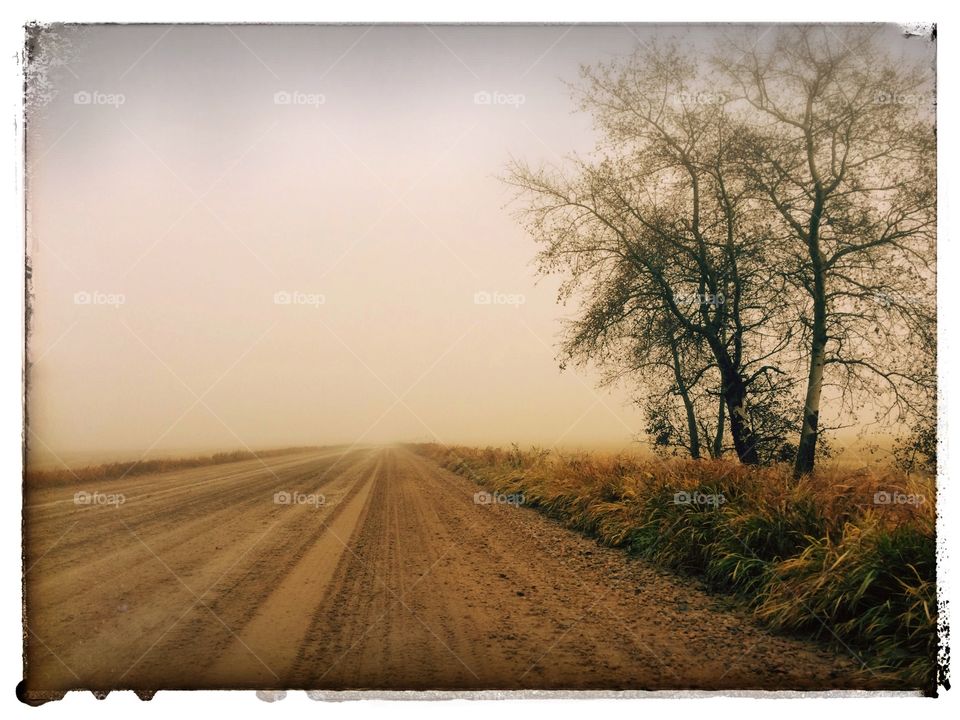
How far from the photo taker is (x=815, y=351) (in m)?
4.15

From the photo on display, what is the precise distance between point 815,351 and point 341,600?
349cm

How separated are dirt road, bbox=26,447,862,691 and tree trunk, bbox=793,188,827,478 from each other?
4.26 ft

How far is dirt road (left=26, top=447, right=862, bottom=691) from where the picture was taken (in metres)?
3.68

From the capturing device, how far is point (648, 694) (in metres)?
3.71

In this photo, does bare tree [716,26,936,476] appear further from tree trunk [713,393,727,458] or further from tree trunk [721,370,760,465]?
tree trunk [713,393,727,458]

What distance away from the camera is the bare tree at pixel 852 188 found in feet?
13.3

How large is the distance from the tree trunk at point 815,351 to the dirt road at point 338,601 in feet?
4.26

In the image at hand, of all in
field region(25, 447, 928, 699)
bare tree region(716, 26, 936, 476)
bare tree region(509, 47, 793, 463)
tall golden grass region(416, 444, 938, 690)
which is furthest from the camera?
bare tree region(509, 47, 793, 463)

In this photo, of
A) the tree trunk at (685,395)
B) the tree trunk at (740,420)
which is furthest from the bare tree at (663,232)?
the tree trunk at (685,395)

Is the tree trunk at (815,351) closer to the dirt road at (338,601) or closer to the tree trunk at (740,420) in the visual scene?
the tree trunk at (740,420)

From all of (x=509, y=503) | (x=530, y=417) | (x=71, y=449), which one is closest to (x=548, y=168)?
(x=530, y=417)

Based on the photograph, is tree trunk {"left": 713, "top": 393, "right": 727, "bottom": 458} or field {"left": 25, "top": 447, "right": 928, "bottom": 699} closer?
field {"left": 25, "top": 447, "right": 928, "bottom": 699}

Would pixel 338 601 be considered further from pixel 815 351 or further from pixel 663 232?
pixel 815 351

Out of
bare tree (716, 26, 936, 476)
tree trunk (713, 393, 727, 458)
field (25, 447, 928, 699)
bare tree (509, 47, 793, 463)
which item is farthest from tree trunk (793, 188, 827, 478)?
field (25, 447, 928, 699)
